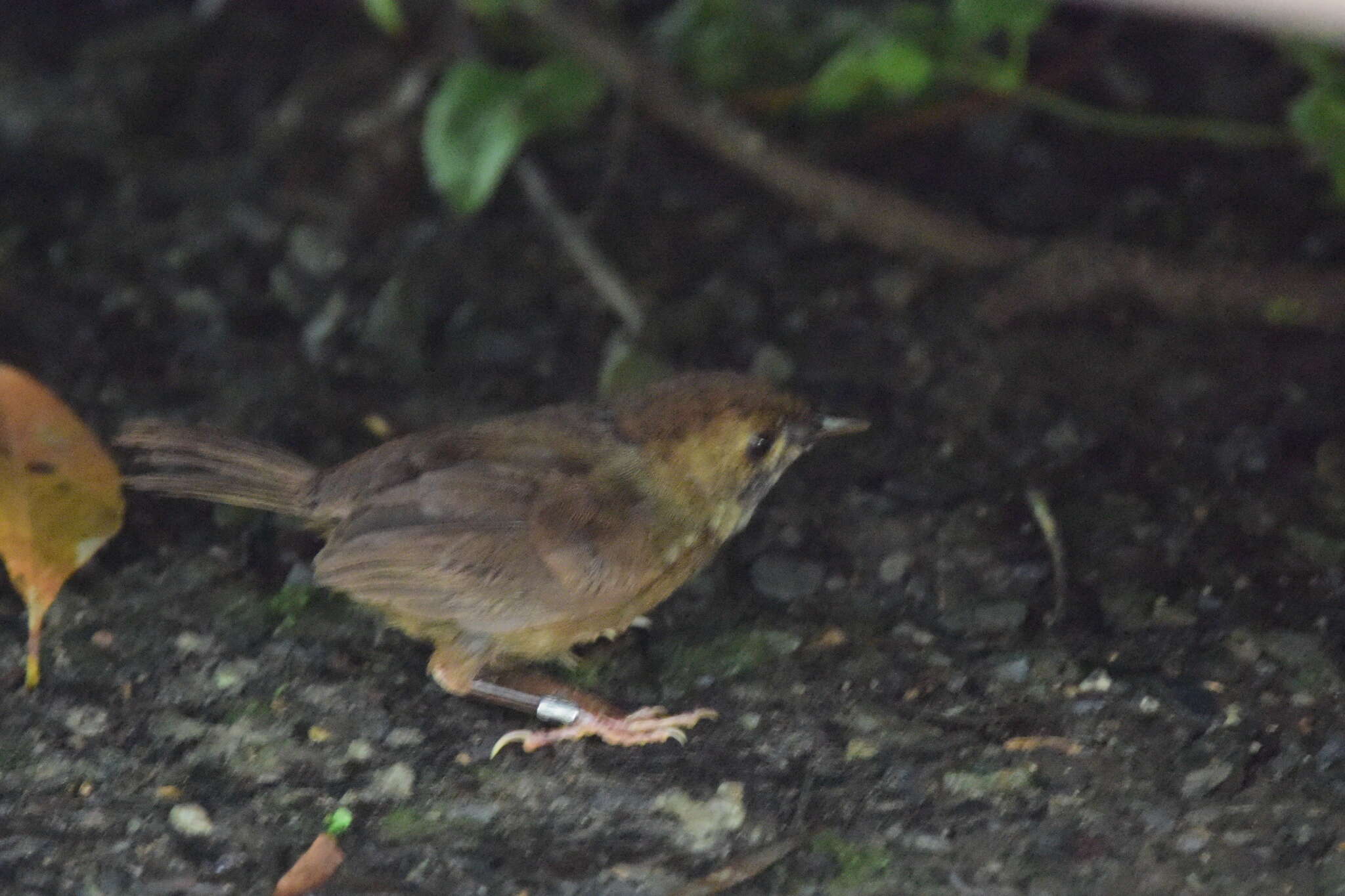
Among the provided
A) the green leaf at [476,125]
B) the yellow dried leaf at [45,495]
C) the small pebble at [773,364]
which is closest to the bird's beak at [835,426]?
the small pebble at [773,364]

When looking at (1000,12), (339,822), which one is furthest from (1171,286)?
(339,822)

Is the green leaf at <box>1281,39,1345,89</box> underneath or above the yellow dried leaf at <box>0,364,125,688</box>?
above

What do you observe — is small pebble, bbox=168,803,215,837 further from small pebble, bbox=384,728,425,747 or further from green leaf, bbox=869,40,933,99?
green leaf, bbox=869,40,933,99

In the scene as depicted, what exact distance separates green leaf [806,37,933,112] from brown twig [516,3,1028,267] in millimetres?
240

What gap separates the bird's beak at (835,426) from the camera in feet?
11.2

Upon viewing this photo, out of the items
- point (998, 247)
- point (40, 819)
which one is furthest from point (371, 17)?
point (40, 819)

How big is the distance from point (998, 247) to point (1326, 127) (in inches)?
37.5

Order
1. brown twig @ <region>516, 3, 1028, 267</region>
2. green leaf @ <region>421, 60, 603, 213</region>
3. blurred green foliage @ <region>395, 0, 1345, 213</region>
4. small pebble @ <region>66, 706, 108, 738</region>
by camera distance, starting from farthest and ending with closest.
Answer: brown twig @ <region>516, 3, 1028, 267</region> → green leaf @ <region>421, 60, 603, 213</region> → blurred green foliage @ <region>395, 0, 1345, 213</region> → small pebble @ <region>66, 706, 108, 738</region>

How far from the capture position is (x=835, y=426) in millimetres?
3455

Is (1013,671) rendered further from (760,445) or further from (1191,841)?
(760,445)

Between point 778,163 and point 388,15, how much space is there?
1.23 meters

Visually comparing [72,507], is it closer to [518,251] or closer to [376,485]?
[376,485]

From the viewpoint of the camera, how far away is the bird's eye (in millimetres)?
3314

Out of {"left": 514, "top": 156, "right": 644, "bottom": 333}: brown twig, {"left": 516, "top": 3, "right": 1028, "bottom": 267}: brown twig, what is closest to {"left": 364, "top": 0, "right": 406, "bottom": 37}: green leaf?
{"left": 516, "top": 3, "right": 1028, "bottom": 267}: brown twig
